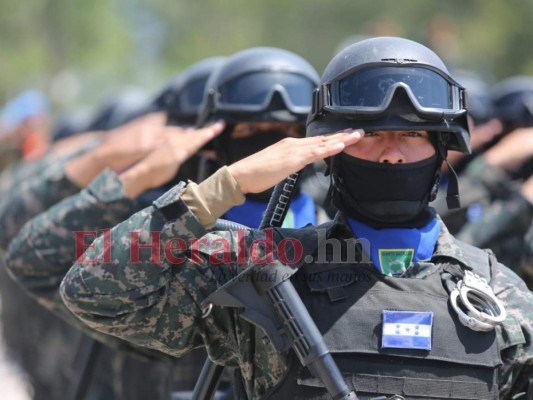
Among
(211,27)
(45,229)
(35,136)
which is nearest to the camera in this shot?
(45,229)

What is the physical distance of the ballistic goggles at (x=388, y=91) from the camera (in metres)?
3.36

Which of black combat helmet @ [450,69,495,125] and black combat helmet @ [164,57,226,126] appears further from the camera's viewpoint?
black combat helmet @ [450,69,495,125]

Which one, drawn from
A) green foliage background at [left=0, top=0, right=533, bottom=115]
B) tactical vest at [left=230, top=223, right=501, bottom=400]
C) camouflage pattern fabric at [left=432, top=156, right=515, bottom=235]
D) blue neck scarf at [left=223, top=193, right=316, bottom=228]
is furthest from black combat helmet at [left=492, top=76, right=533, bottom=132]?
green foliage background at [left=0, top=0, right=533, bottom=115]

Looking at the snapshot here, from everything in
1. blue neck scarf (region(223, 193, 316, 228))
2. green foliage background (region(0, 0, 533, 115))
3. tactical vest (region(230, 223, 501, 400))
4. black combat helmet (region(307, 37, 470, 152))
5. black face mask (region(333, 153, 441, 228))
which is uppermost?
black combat helmet (region(307, 37, 470, 152))

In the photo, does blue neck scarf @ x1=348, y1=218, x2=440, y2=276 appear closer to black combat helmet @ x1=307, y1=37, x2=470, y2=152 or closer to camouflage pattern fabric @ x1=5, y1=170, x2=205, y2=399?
black combat helmet @ x1=307, y1=37, x2=470, y2=152

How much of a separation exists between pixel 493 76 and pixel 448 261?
2566cm

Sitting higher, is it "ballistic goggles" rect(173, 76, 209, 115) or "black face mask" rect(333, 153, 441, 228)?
"black face mask" rect(333, 153, 441, 228)

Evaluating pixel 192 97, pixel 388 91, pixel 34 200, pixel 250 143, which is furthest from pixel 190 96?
pixel 388 91

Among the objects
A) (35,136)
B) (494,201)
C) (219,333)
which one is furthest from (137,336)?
(35,136)

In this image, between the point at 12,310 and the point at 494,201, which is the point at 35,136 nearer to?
the point at 12,310

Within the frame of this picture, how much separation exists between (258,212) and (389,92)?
1205mm

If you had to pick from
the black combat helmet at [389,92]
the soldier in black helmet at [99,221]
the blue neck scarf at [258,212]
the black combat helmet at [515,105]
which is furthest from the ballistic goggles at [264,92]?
the black combat helmet at [515,105]

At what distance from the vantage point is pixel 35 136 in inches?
443

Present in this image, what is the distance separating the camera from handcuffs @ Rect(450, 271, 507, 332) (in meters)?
3.23
